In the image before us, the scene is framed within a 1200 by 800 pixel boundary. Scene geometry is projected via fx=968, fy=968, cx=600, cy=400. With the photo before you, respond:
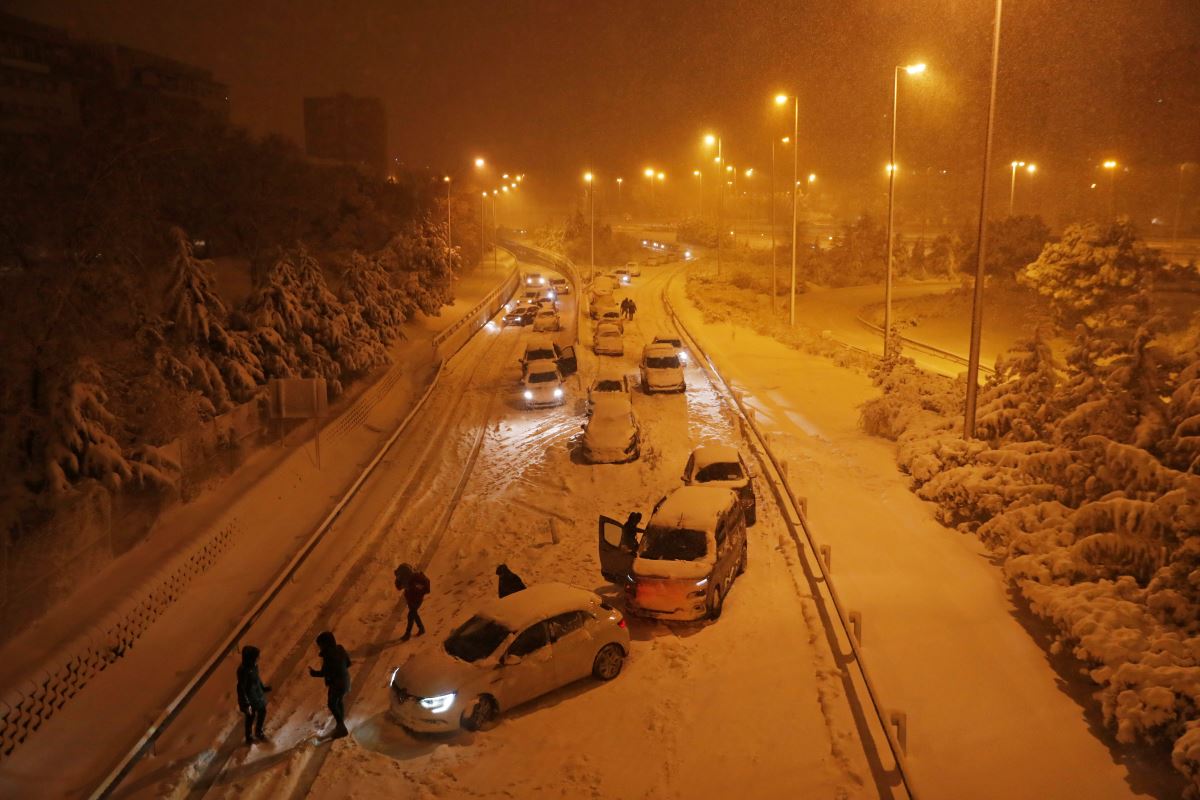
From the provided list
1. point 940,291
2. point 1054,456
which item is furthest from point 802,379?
point 940,291

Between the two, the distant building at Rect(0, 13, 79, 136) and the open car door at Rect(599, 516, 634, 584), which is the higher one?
the distant building at Rect(0, 13, 79, 136)

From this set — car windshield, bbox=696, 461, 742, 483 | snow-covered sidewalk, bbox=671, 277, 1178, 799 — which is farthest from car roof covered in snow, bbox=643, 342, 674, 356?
car windshield, bbox=696, 461, 742, 483

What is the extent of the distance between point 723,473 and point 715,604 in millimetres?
5372

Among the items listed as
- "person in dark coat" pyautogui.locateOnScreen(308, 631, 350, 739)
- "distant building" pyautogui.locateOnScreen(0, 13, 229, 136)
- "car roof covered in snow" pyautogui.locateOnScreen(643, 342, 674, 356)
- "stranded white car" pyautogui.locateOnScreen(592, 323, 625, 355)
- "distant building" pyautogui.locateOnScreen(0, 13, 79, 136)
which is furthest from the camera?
"distant building" pyautogui.locateOnScreen(0, 13, 79, 136)

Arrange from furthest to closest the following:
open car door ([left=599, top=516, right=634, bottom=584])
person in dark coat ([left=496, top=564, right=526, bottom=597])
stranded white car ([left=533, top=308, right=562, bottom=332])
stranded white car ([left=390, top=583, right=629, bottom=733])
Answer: stranded white car ([left=533, top=308, right=562, bottom=332])
open car door ([left=599, top=516, right=634, bottom=584])
person in dark coat ([left=496, top=564, right=526, bottom=597])
stranded white car ([left=390, top=583, right=629, bottom=733])

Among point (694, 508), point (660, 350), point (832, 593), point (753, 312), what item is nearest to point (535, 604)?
point (694, 508)

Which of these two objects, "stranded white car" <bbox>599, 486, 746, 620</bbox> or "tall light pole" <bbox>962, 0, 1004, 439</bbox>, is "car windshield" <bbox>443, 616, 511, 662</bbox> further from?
"tall light pole" <bbox>962, 0, 1004, 439</bbox>

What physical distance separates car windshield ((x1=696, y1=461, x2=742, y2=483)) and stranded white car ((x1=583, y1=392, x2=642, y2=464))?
426cm

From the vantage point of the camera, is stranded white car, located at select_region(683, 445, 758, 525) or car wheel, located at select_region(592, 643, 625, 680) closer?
car wheel, located at select_region(592, 643, 625, 680)

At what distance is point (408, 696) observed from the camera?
11344mm

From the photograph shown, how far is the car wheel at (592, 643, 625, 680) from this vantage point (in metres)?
12.6

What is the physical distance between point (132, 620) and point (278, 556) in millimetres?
3839

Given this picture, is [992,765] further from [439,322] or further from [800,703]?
[439,322]

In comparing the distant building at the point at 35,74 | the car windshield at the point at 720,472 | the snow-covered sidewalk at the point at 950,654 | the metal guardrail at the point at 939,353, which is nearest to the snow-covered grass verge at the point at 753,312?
the metal guardrail at the point at 939,353
